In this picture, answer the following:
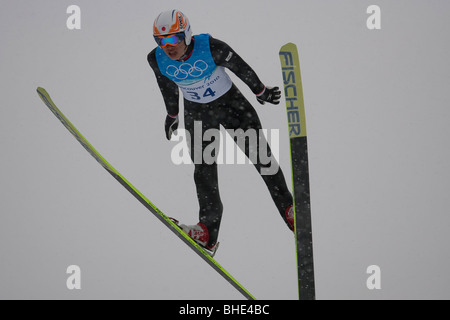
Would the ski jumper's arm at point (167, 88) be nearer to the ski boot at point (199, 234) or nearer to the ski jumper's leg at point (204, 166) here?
the ski jumper's leg at point (204, 166)

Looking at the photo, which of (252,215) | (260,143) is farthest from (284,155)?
(260,143)

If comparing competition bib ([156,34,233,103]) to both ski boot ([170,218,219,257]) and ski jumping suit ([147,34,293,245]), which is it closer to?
ski jumping suit ([147,34,293,245])

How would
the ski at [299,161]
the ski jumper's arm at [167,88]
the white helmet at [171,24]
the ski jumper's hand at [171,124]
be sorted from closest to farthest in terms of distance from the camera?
the ski at [299,161] → the white helmet at [171,24] → the ski jumper's arm at [167,88] → the ski jumper's hand at [171,124]

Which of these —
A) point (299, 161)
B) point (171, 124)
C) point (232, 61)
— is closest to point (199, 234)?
point (171, 124)

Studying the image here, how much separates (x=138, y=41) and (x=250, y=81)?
2.91 meters

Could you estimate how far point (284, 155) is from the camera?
4500 mm

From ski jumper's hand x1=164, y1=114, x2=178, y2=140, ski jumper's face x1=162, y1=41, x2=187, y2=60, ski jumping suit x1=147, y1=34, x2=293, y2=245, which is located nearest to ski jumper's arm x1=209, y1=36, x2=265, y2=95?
ski jumping suit x1=147, y1=34, x2=293, y2=245

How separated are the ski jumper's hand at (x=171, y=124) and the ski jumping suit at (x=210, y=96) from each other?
0.13 ft

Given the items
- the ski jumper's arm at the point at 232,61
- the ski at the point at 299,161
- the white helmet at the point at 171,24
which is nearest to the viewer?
the ski at the point at 299,161

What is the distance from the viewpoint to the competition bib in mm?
2641

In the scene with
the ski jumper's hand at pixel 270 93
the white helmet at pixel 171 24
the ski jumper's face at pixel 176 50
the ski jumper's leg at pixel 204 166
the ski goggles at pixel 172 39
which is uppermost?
the white helmet at pixel 171 24

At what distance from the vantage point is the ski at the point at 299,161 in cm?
239

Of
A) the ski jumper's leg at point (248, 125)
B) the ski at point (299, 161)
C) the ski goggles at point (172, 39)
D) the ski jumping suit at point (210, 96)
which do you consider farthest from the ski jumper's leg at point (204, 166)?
the ski at point (299, 161)

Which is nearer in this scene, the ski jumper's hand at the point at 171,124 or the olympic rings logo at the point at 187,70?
the olympic rings logo at the point at 187,70
